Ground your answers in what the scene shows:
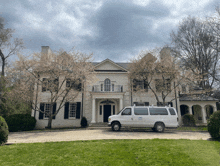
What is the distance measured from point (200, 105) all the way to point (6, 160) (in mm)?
21877

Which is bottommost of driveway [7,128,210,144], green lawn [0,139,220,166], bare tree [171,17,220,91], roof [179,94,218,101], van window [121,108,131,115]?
driveway [7,128,210,144]

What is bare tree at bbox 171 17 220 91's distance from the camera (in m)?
20.1

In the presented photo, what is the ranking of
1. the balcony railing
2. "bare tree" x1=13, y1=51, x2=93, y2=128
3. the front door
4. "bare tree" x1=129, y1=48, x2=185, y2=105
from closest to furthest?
"bare tree" x1=13, y1=51, x2=93, y2=128, "bare tree" x1=129, y1=48, x2=185, y2=105, the balcony railing, the front door

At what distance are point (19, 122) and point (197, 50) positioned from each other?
24607mm

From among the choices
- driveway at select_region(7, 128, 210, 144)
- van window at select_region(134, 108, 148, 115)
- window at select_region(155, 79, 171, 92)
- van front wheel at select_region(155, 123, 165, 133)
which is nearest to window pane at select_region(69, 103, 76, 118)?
driveway at select_region(7, 128, 210, 144)

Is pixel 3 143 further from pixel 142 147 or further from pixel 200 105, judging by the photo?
pixel 200 105

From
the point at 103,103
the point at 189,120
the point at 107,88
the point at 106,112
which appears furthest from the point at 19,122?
the point at 189,120

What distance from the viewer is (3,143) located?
291 inches

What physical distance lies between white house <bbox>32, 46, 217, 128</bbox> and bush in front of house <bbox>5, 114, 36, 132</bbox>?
2.83 meters

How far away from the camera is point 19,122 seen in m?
14.9

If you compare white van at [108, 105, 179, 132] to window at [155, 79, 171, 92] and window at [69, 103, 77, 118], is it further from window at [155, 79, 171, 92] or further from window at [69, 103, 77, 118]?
window at [69, 103, 77, 118]

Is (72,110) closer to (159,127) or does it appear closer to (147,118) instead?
(147,118)

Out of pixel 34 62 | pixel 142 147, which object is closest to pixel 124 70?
pixel 34 62

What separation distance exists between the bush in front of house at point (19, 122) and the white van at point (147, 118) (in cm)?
938
